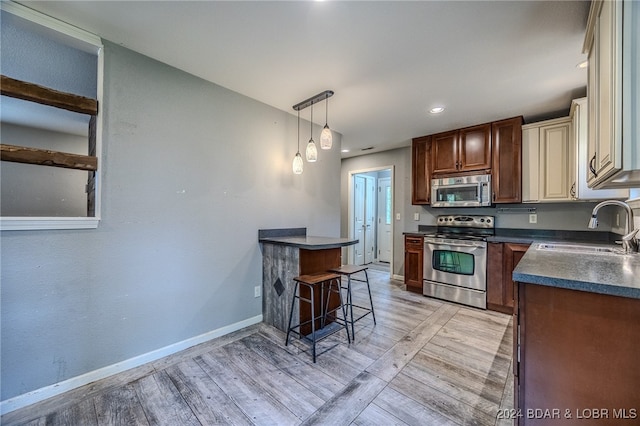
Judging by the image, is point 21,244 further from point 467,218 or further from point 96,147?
point 467,218

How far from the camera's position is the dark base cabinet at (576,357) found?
0.94m

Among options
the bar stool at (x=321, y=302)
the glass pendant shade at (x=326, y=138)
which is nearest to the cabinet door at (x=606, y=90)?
the glass pendant shade at (x=326, y=138)

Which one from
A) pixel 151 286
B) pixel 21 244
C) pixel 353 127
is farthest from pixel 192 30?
pixel 353 127

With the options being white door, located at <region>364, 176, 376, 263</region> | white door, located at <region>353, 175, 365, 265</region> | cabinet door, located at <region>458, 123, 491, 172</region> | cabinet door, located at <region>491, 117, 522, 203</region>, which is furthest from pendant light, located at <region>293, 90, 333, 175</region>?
white door, located at <region>364, 176, 376, 263</region>

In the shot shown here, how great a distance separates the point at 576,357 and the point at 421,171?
10.8 ft

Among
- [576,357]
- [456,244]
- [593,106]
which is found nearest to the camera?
[576,357]

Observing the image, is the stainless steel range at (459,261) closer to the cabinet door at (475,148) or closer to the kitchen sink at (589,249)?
the cabinet door at (475,148)

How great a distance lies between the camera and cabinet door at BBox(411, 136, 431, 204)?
13.0 feet

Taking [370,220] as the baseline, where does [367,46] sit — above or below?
above

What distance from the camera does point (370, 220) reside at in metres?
6.16

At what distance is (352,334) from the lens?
245cm

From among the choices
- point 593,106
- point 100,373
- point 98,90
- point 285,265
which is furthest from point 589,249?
point 98,90

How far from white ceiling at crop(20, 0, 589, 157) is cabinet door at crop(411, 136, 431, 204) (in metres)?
1.11

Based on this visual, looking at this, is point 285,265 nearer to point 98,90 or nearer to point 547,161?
point 98,90
